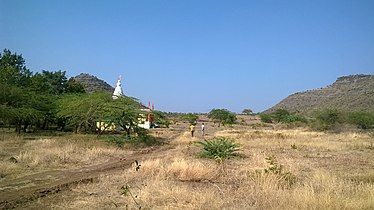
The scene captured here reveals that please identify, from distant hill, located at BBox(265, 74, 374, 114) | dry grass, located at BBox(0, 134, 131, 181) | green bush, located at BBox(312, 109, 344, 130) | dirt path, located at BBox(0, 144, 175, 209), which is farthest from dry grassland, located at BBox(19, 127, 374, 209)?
distant hill, located at BBox(265, 74, 374, 114)

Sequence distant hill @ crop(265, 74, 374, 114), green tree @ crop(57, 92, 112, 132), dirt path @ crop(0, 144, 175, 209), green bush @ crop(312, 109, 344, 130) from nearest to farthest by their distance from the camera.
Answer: dirt path @ crop(0, 144, 175, 209), green tree @ crop(57, 92, 112, 132), green bush @ crop(312, 109, 344, 130), distant hill @ crop(265, 74, 374, 114)

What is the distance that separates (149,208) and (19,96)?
1174 inches

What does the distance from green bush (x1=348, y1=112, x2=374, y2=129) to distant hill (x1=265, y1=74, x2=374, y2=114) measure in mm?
15739

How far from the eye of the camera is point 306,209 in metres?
7.67

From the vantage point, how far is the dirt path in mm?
10398

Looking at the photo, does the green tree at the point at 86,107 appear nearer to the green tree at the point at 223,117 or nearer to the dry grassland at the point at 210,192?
the dry grassland at the point at 210,192

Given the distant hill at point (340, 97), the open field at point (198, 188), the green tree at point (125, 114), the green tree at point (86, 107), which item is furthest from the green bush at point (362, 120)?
the open field at point (198, 188)

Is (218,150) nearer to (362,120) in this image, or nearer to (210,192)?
(210,192)

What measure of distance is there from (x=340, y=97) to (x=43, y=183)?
93.7 m

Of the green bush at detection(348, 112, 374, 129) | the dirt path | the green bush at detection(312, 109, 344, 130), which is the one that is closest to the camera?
the dirt path

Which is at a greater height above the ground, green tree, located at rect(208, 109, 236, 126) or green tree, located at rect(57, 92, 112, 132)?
green tree, located at rect(208, 109, 236, 126)

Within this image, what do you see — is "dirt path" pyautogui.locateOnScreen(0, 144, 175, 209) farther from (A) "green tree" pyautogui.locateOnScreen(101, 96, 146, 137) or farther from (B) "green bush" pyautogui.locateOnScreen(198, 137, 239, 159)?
(A) "green tree" pyautogui.locateOnScreen(101, 96, 146, 137)

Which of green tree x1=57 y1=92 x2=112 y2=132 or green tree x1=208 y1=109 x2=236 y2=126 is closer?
green tree x1=57 y1=92 x2=112 y2=132

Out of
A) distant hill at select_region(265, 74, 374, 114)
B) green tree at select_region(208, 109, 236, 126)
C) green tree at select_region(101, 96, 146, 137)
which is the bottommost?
green tree at select_region(101, 96, 146, 137)
